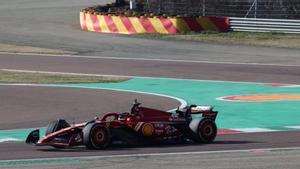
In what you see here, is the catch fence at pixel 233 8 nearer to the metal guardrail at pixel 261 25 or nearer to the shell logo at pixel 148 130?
the metal guardrail at pixel 261 25

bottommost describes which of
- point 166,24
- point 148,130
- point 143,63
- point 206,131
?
point 143,63

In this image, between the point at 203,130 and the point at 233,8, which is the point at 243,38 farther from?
the point at 203,130

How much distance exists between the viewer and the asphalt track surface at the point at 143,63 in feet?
47.6

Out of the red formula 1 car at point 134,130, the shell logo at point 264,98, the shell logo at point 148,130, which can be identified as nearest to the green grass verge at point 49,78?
the shell logo at point 264,98

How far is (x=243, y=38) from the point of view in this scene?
38.1 meters

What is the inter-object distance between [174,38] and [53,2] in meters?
26.4

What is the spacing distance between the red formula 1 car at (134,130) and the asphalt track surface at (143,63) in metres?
0.17

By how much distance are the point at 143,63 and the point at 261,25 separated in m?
10.2

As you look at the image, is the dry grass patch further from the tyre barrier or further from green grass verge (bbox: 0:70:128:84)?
green grass verge (bbox: 0:70:128:84)

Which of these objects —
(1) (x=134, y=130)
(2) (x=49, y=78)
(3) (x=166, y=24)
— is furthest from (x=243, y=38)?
(1) (x=134, y=130)

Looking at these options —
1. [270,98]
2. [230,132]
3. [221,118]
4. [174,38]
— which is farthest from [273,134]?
[174,38]

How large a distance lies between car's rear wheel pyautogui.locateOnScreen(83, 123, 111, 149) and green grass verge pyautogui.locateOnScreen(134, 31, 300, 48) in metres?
22.4

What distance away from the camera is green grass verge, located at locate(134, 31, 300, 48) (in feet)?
120

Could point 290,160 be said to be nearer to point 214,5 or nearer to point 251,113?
point 251,113
